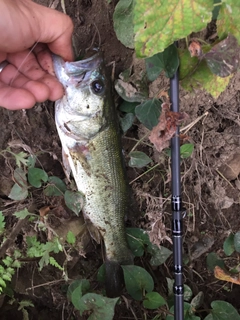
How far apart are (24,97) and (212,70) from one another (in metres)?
0.98

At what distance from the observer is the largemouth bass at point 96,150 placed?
194 centimetres

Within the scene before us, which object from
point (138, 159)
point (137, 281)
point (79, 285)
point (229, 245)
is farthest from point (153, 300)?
point (138, 159)

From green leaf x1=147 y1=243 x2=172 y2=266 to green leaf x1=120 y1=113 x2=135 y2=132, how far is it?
0.84 metres

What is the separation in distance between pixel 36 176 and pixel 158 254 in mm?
1015

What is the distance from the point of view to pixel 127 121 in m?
2.21

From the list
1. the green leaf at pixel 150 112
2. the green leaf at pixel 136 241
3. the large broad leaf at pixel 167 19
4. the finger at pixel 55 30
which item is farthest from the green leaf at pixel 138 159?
the large broad leaf at pixel 167 19

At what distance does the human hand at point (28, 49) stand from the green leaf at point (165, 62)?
1.54 feet

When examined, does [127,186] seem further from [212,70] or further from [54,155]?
[212,70]

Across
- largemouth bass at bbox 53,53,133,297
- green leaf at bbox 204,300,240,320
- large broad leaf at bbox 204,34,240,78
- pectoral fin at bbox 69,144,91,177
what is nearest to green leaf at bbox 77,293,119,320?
largemouth bass at bbox 53,53,133,297

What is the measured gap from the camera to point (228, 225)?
249 cm

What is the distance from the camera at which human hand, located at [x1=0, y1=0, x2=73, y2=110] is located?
168cm

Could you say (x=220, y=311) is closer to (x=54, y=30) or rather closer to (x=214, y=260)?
(x=214, y=260)

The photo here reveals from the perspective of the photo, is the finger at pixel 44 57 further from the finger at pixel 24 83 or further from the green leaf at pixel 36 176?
the green leaf at pixel 36 176

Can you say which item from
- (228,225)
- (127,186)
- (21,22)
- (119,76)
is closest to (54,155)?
(127,186)
